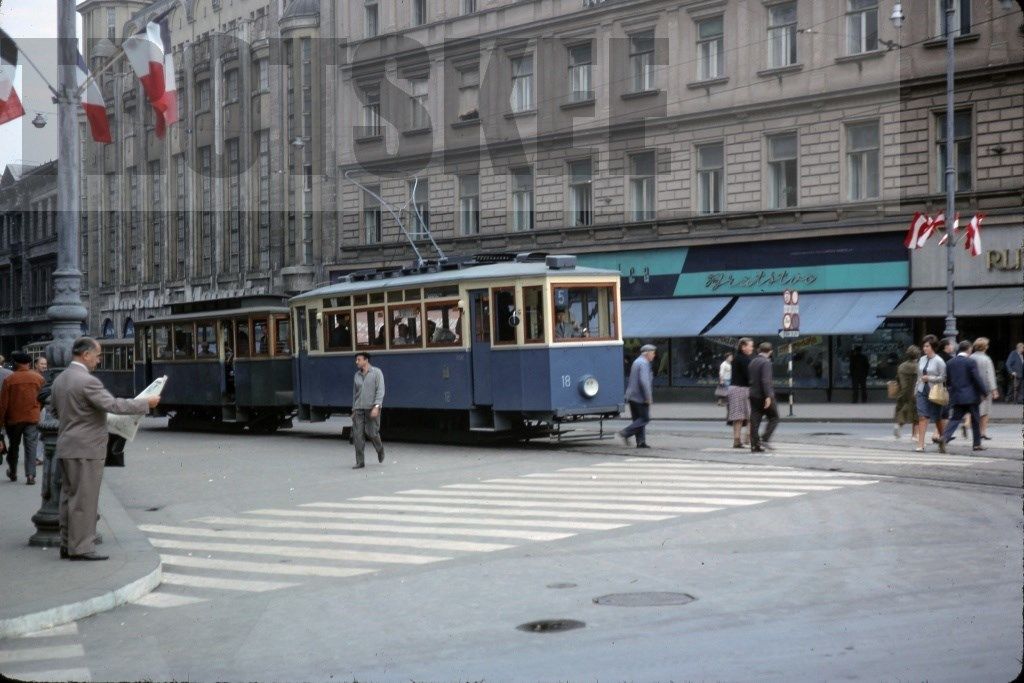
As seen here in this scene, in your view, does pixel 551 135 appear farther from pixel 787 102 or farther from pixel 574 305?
pixel 574 305

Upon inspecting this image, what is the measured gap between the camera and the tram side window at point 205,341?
3459 centimetres

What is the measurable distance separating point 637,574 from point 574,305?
13680 millimetres

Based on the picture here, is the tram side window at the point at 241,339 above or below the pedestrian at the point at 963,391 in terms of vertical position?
above

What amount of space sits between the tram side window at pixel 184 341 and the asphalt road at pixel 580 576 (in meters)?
15.5

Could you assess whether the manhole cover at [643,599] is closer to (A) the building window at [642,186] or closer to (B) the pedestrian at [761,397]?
(B) the pedestrian at [761,397]

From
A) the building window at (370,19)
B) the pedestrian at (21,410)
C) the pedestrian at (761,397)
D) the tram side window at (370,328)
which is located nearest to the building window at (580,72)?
the building window at (370,19)

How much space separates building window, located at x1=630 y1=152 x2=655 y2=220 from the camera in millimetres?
42062

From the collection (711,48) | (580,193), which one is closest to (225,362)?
(580,193)

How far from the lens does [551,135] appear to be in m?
44.2

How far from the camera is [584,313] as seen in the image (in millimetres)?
24250

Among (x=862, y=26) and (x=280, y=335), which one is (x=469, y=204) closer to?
(x=862, y=26)

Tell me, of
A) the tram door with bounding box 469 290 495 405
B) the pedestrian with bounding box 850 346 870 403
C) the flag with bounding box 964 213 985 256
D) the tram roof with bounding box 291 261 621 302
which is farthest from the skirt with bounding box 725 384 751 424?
the pedestrian with bounding box 850 346 870 403

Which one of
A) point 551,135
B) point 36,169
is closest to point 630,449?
point 551,135

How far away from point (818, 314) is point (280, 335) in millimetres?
14592
